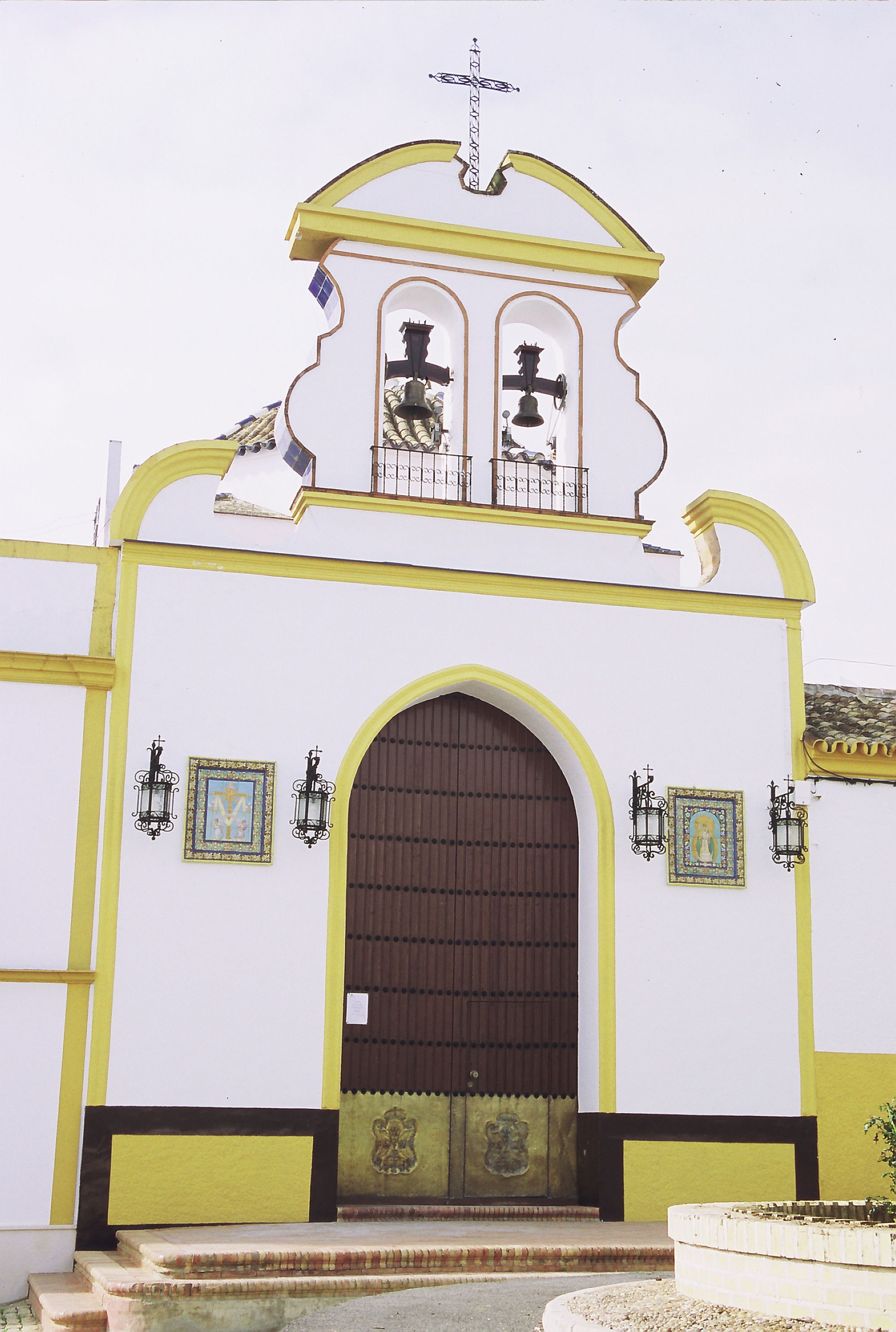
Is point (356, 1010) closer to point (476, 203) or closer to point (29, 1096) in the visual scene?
point (29, 1096)

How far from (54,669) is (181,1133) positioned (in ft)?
11.5

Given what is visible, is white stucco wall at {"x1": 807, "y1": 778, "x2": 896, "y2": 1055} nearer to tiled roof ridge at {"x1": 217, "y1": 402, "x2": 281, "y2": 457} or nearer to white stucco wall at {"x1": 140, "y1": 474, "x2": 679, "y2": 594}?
white stucco wall at {"x1": 140, "y1": 474, "x2": 679, "y2": 594}

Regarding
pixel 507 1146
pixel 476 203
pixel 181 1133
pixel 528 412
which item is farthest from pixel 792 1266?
pixel 476 203

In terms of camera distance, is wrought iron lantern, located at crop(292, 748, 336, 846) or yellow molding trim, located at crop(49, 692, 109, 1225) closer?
yellow molding trim, located at crop(49, 692, 109, 1225)

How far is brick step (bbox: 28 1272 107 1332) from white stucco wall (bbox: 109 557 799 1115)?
123 centimetres

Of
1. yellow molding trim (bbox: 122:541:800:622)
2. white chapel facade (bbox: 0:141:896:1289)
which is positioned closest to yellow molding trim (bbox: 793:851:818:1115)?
white chapel facade (bbox: 0:141:896:1289)

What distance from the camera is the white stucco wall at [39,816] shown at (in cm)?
1055

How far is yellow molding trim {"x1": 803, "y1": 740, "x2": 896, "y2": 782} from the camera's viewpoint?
479 inches

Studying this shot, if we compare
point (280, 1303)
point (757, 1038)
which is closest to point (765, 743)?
point (757, 1038)

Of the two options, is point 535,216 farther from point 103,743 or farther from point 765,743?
point 103,743

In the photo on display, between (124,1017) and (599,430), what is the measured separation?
612 cm

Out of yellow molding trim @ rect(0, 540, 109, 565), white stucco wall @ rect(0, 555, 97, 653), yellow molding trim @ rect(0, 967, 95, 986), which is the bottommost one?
yellow molding trim @ rect(0, 967, 95, 986)

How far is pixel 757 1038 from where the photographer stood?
11.6 m

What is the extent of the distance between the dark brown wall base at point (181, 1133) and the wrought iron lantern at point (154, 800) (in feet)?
6.47
